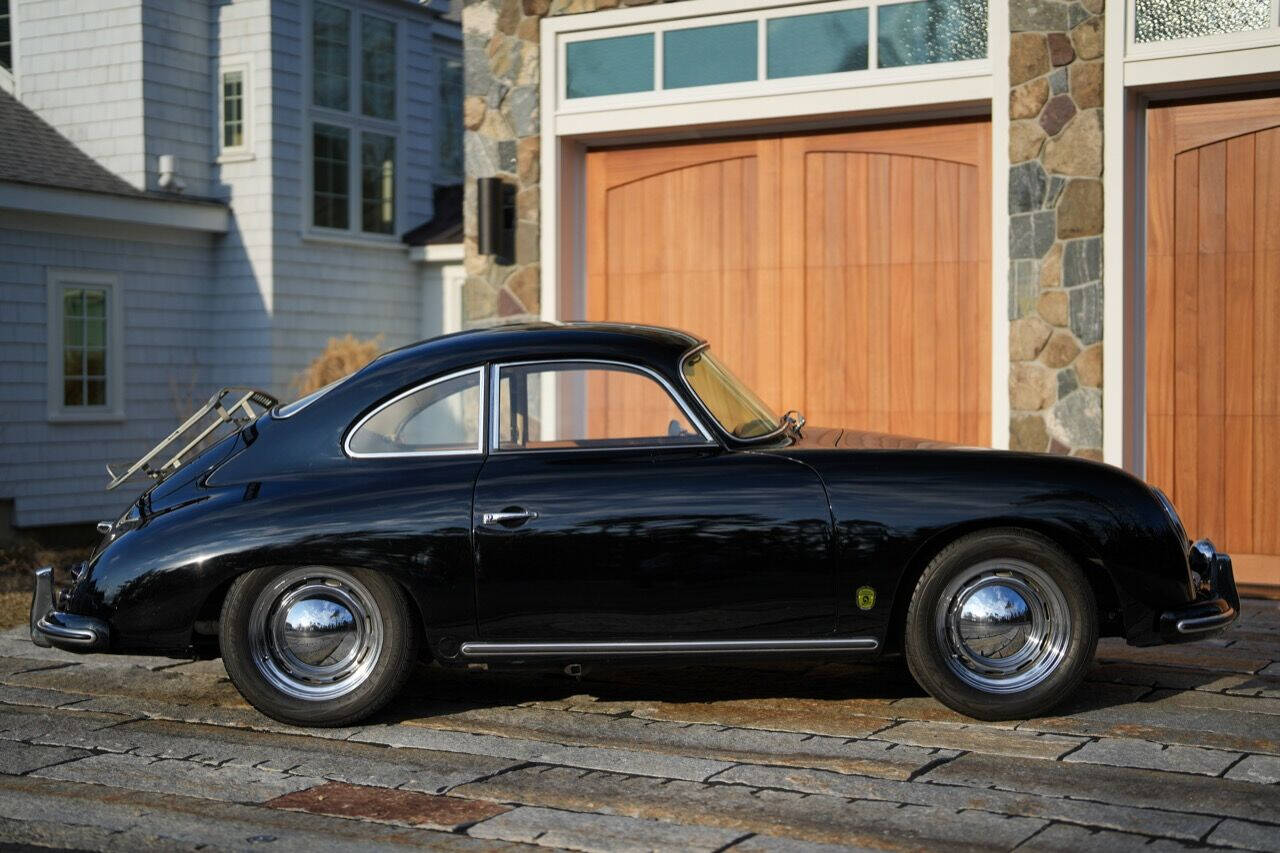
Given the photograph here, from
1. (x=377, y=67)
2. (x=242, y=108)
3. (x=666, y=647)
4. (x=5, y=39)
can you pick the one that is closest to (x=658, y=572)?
(x=666, y=647)

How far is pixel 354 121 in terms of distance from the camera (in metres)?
17.6

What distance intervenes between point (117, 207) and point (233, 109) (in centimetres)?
220

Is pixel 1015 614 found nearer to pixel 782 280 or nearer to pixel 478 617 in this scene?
pixel 478 617

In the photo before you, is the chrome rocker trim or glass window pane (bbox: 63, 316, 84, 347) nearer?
the chrome rocker trim

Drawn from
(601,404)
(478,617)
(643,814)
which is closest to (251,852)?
(643,814)

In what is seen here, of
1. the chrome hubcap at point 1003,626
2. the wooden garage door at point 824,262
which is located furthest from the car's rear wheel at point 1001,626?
the wooden garage door at point 824,262

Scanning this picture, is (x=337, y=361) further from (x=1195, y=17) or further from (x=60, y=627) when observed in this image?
(x=60, y=627)

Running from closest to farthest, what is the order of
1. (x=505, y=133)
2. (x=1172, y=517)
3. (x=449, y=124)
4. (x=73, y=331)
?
1. (x=1172, y=517)
2. (x=505, y=133)
3. (x=73, y=331)
4. (x=449, y=124)

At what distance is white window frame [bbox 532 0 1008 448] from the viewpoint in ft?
28.3

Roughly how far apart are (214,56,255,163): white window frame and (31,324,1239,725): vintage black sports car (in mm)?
11905

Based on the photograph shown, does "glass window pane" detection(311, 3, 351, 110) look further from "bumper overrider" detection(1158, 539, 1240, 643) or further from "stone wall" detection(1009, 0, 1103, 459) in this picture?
"bumper overrider" detection(1158, 539, 1240, 643)

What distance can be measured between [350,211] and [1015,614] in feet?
44.1

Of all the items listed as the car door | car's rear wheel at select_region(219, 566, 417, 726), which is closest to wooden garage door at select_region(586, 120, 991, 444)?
the car door

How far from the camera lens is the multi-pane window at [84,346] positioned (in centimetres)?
1527
